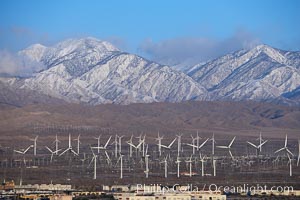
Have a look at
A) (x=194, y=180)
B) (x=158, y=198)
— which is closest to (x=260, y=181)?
(x=194, y=180)

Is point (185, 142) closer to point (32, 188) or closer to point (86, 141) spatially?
point (86, 141)

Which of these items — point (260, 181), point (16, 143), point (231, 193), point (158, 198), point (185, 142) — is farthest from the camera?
point (185, 142)

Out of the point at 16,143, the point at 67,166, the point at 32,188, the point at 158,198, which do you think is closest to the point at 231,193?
the point at 158,198

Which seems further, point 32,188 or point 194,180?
point 194,180

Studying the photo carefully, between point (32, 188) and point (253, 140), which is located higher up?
point (253, 140)

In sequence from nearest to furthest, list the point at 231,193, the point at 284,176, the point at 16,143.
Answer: the point at 231,193, the point at 284,176, the point at 16,143

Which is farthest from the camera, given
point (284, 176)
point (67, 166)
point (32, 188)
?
point (67, 166)

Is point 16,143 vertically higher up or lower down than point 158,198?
higher up

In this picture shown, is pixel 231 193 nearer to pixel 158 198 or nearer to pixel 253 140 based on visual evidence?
pixel 158 198

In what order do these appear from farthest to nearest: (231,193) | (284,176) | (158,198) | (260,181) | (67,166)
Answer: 1. (67,166)
2. (284,176)
3. (260,181)
4. (231,193)
5. (158,198)
